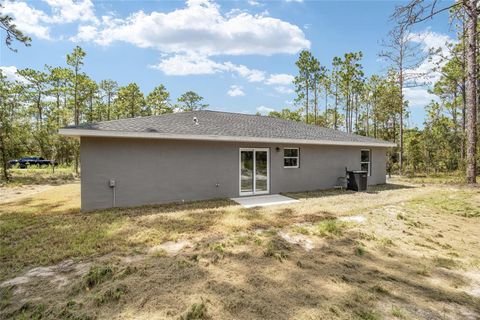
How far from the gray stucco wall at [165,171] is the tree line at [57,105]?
11.8 meters

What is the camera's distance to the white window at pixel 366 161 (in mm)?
12328

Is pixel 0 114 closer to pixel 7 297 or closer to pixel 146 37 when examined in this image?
pixel 146 37

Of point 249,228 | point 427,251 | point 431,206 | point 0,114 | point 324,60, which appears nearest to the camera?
point 427,251

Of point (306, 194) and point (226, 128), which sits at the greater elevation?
point (226, 128)

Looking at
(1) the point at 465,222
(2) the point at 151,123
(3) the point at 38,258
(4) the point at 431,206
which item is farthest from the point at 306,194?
(3) the point at 38,258

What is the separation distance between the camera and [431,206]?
24.8 ft

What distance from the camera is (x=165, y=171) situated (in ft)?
26.6

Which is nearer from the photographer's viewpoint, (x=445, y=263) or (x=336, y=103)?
(x=445, y=263)

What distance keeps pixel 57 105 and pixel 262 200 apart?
26798mm

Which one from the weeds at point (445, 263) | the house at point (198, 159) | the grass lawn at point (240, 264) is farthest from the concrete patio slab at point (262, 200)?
the weeds at point (445, 263)

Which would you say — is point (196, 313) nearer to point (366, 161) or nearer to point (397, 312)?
point (397, 312)

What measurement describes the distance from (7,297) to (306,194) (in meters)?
8.82

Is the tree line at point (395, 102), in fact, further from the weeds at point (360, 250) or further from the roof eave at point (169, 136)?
the weeds at point (360, 250)

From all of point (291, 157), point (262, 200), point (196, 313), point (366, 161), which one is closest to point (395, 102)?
point (366, 161)
